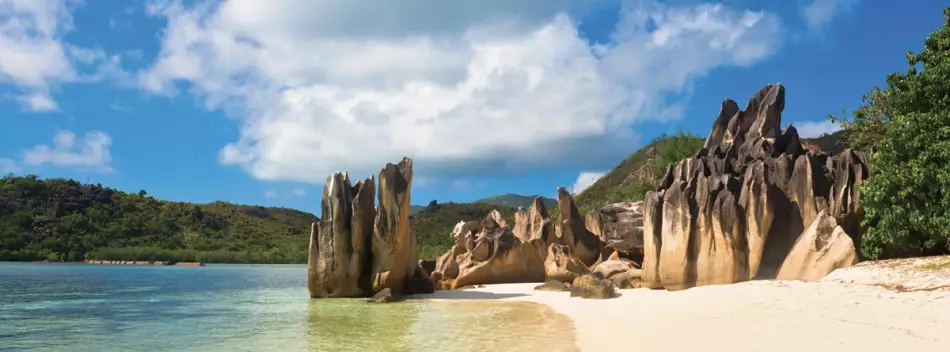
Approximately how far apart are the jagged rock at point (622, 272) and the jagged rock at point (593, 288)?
180 centimetres

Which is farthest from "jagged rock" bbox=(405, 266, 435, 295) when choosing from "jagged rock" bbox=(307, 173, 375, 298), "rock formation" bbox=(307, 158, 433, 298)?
"jagged rock" bbox=(307, 173, 375, 298)

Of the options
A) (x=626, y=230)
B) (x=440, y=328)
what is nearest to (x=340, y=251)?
(x=440, y=328)

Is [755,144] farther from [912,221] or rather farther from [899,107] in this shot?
[912,221]

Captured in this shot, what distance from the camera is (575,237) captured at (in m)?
36.9

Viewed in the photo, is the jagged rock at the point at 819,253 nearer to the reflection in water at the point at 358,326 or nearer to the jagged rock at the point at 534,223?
the reflection in water at the point at 358,326

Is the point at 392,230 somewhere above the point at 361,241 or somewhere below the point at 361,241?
above

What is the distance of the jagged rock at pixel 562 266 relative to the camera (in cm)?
3155

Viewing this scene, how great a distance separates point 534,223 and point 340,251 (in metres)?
15.4

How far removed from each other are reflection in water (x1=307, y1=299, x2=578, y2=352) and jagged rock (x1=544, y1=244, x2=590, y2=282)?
9.64 meters

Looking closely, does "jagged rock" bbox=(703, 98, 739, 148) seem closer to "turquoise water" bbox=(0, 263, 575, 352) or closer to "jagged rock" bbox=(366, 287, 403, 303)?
"turquoise water" bbox=(0, 263, 575, 352)

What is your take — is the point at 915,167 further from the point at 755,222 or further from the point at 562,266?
the point at 562,266

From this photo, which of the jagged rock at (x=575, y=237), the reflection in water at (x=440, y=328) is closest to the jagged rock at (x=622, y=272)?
the reflection in water at (x=440, y=328)

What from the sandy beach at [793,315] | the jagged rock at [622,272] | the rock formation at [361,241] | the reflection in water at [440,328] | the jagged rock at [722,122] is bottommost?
the reflection in water at [440,328]

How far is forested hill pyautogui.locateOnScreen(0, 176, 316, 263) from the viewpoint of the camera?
104250mm
